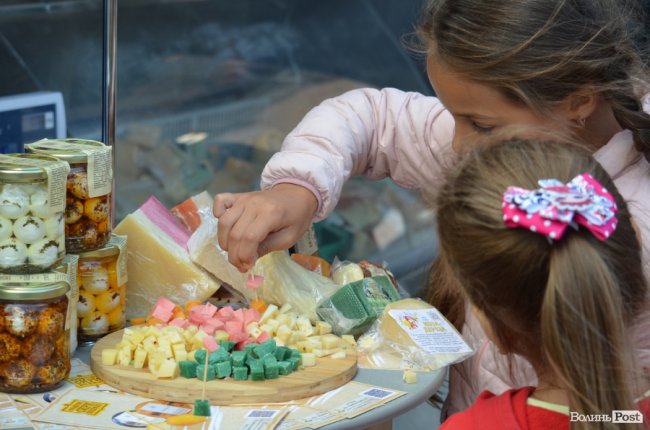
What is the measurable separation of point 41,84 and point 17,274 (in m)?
1.36

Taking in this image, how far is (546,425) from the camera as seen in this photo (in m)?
1.09

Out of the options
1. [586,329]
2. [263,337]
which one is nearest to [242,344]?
[263,337]

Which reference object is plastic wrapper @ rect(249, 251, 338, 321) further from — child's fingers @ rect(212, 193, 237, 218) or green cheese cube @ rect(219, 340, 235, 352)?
green cheese cube @ rect(219, 340, 235, 352)

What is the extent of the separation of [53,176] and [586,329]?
0.74 metres

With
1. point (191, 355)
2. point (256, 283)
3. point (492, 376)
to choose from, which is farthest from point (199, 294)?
point (492, 376)

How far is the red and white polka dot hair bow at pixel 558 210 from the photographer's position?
38.5 inches

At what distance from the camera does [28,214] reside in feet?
4.29

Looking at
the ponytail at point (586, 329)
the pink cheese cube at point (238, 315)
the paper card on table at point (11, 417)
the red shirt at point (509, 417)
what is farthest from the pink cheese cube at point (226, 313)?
the ponytail at point (586, 329)

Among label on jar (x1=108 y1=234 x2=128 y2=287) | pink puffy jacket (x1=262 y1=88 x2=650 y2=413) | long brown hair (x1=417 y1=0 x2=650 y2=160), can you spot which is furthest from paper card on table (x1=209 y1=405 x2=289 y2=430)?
long brown hair (x1=417 y1=0 x2=650 y2=160)

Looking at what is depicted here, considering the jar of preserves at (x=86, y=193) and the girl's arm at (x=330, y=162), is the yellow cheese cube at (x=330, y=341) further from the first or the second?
the jar of preserves at (x=86, y=193)

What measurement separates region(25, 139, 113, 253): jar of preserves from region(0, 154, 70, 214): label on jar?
0.06 metres

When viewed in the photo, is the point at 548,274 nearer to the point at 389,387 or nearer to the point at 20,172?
the point at 389,387

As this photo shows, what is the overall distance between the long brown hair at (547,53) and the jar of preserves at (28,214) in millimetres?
636

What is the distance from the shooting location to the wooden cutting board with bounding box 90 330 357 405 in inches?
49.8
